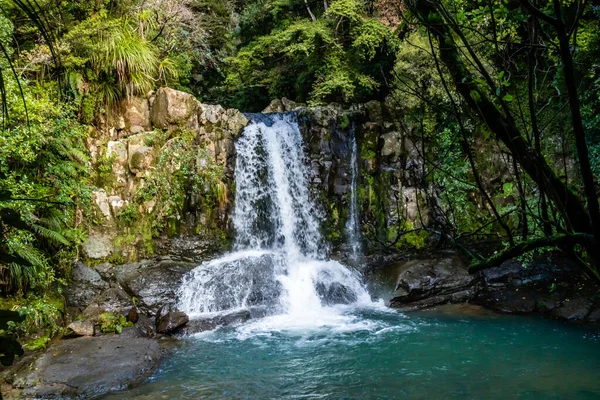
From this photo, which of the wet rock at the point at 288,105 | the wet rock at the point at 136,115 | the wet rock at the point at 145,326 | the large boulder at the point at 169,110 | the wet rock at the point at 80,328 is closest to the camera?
the wet rock at the point at 80,328

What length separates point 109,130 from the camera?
10641 mm

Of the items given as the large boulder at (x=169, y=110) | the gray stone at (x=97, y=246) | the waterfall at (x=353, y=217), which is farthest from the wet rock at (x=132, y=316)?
the waterfall at (x=353, y=217)

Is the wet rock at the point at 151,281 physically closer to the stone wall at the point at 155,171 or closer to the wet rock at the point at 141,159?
the stone wall at the point at 155,171

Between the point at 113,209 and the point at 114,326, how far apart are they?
3276 millimetres

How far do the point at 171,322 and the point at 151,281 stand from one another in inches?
59.7

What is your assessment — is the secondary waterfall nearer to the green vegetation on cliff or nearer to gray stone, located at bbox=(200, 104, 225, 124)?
the green vegetation on cliff

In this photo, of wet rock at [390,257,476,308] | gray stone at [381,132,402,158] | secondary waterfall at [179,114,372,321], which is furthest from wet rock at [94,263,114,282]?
gray stone at [381,132,402,158]

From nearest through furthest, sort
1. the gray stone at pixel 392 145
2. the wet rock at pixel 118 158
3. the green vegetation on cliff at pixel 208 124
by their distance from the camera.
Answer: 1. the green vegetation on cliff at pixel 208 124
2. the wet rock at pixel 118 158
3. the gray stone at pixel 392 145

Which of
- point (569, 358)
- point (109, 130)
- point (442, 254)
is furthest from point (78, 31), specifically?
point (569, 358)

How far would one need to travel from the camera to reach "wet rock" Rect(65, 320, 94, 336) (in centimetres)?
744

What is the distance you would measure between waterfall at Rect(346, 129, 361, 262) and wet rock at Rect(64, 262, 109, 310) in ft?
20.6

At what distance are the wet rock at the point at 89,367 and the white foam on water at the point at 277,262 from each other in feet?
6.26

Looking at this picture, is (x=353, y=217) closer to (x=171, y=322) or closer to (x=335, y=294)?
(x=335, y=294)

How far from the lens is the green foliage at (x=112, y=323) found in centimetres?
774
